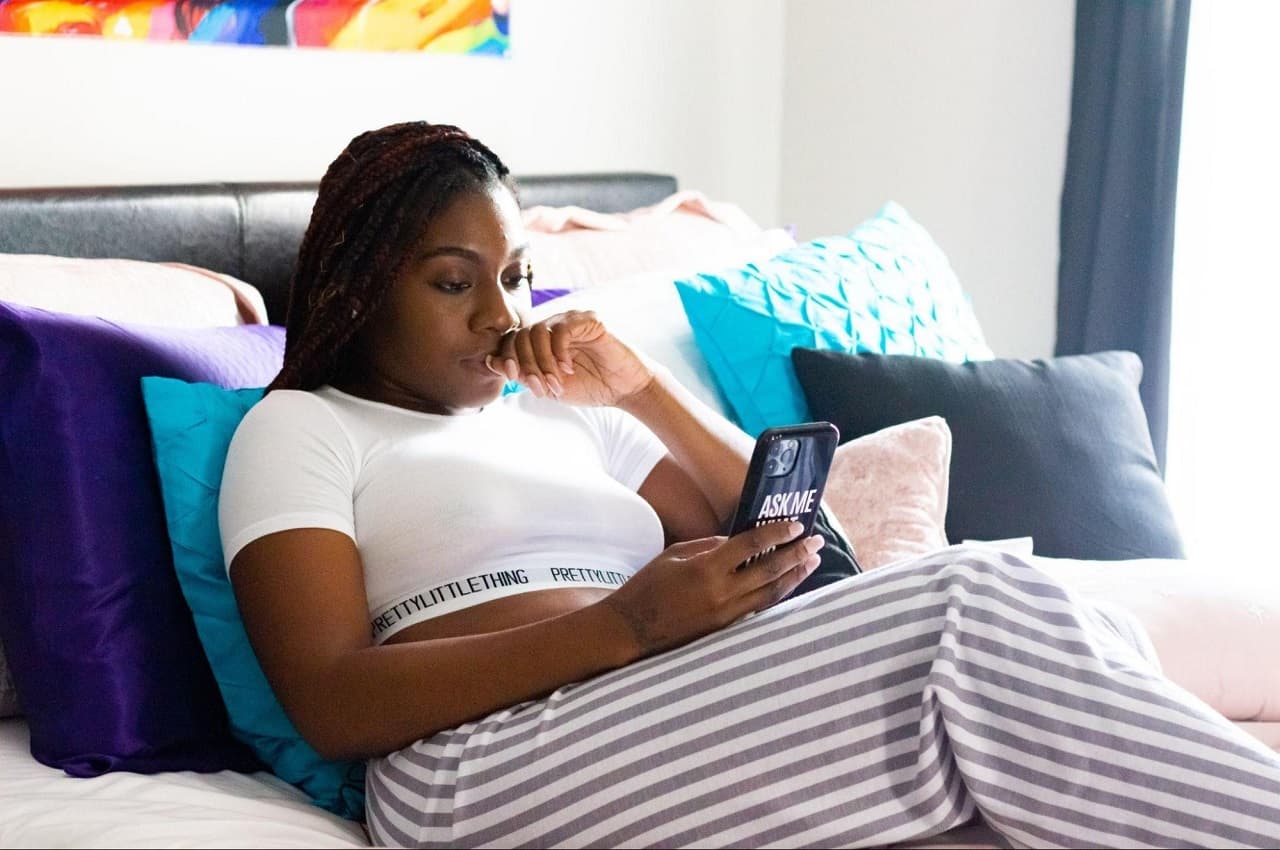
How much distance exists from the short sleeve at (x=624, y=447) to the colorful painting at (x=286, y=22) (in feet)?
3.00

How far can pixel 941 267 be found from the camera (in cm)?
237

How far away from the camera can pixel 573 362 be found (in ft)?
5.42

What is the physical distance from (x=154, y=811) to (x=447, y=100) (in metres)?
1.58

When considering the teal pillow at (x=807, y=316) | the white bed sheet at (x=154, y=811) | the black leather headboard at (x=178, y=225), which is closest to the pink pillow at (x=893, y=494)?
the teal pillow at (x=807, y=316)

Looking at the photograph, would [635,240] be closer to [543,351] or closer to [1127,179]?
[543,351]

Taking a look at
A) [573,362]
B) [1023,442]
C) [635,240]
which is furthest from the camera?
[635,240]

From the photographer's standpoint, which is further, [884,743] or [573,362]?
[573,362]

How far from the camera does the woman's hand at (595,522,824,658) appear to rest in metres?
1.29

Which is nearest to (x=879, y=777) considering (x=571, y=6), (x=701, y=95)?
(x=571, y=6)

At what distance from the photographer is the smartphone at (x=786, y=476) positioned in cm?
127

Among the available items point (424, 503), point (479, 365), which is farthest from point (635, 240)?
point (424, 503)

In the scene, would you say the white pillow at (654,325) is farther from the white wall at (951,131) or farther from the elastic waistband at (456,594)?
the white wall at (951,131)

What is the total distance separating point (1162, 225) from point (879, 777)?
196cm

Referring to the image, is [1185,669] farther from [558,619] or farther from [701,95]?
[701,95]
